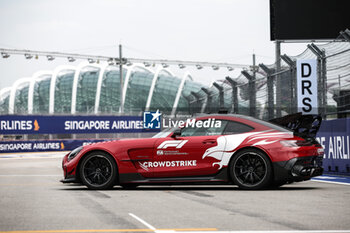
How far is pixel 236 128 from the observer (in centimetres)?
1019

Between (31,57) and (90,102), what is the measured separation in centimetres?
2928

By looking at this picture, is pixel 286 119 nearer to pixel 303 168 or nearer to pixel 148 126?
pixel 303 168

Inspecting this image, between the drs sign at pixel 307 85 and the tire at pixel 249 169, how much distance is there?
652cm

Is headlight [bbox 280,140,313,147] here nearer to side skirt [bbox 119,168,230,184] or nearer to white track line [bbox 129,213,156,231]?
side skirt [bbox 119,168,230,184]

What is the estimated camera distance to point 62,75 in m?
90.1

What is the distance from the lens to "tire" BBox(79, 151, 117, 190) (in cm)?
1015

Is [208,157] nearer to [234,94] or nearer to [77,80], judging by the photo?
[234,94]

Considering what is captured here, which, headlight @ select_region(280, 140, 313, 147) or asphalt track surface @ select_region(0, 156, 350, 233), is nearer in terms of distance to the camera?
asphalt track surface @ select_region(0, 156, 350, 233)

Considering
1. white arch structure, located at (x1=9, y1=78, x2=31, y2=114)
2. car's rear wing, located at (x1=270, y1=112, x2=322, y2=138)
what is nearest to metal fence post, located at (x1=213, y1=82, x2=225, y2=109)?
car's rear wing, located at (x1=270, y1=112, x2=322, y2=138)

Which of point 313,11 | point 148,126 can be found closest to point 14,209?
point 313,11

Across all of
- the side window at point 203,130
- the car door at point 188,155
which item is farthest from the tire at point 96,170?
the side window at point 203,130

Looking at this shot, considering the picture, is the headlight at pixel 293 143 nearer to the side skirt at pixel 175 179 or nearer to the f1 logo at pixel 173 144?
the side skirt at pixel 175 179

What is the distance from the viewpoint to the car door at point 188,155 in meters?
9.93

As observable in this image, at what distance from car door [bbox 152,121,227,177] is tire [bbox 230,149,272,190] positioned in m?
0.31
